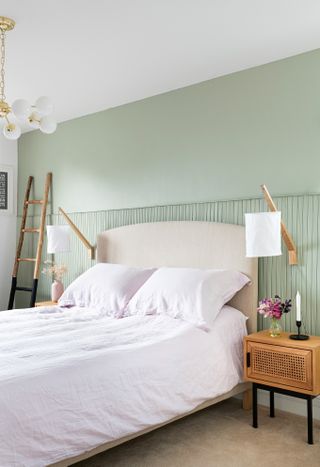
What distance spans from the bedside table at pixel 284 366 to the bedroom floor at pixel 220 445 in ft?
0.44

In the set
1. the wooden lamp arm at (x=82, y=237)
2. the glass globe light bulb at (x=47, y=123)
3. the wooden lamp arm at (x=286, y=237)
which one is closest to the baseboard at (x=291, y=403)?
the wooden lamp arm at (x=286, y=237)

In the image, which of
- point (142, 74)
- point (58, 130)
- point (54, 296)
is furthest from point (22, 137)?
point (142, 74)

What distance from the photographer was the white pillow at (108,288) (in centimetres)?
387

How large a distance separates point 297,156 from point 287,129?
0.22 meters

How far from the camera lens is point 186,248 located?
401 centimetres

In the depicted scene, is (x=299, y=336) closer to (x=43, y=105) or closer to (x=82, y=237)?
(x=43, y=105)

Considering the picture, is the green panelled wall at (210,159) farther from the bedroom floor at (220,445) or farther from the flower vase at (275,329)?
the bedroom floor at (220,445)

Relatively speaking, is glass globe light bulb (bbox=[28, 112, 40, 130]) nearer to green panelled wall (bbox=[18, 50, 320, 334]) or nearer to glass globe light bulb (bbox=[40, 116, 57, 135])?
glass globe light bulb (bbox=[40, 116, 57, 135])

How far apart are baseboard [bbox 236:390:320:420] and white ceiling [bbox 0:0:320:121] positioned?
7.98 ft

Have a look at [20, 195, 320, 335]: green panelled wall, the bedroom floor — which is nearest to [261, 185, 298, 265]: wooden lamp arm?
[20, 195, 320, 335]: green panelled wall

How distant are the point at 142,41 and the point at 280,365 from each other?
2289 millimetres

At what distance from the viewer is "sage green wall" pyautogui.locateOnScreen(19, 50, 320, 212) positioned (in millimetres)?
3533

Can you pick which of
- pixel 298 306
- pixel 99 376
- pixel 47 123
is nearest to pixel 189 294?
pixel 298 306

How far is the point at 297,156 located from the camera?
353 cm
